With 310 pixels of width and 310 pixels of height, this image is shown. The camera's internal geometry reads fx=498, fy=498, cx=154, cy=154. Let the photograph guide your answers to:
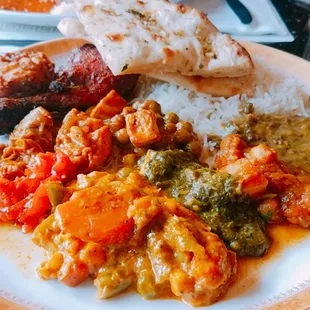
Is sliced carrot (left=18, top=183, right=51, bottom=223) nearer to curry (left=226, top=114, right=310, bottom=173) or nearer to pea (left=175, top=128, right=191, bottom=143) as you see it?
pea (left=175, top=128, right=191, bottom=143)

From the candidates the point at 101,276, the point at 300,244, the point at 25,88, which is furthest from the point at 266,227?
the point at 25,88

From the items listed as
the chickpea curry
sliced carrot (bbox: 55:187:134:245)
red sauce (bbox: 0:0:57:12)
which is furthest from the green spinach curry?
red sauce (bbox: 0:0:57:12)

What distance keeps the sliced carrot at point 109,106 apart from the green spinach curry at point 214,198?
29.5 inches

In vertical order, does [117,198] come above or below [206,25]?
below

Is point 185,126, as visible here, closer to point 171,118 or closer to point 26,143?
point 171,118

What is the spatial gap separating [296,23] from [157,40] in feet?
9.54

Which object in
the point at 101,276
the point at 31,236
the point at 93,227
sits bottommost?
the point at 31,236

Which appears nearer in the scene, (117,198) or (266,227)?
(117,198)

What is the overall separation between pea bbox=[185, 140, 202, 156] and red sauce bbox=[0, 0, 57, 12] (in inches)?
114

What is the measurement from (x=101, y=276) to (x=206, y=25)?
8.05 ft

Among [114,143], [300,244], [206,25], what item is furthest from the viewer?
[206,25]

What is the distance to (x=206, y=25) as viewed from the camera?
4.22 metres

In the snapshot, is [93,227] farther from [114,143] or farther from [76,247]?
[114,143]

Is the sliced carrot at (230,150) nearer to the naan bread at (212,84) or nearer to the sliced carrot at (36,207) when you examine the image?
the naan bread at (212,84)
